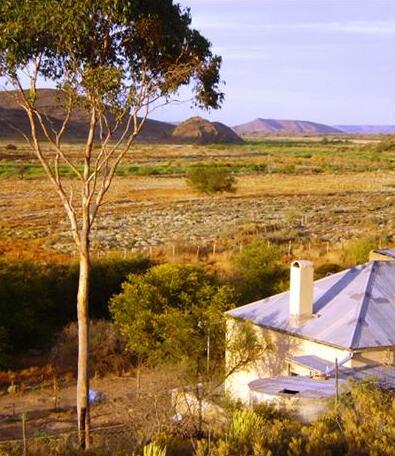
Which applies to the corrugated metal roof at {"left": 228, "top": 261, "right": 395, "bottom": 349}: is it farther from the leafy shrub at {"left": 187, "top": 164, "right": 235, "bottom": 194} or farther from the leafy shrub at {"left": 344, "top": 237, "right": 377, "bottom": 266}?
the leafy shrub at {"left": 187, "top": 164, "right": 235, "bottom": 194}

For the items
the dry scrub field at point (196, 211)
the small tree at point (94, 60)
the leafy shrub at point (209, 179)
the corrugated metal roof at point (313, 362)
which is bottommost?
the dry scrub field at point (196, 211)

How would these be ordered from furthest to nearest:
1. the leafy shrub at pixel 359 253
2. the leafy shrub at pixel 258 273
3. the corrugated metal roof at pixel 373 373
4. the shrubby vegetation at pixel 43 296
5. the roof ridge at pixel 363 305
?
Answer: the leafy shrub at pixel 359 253 → the leafy shrub at pixel 258 273 → the shrubby vegetation at pixel 43 296 → the roof ridge at pixel 363 305 → the corrugated metal roof at pixel 373 373

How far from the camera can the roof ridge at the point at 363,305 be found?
51.4 ft

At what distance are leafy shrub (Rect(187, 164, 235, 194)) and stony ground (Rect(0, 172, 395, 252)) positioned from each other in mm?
929

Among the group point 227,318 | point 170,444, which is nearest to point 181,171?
point 227,318

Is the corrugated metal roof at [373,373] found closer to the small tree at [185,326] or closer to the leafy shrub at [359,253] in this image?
the small tree at [185,326]

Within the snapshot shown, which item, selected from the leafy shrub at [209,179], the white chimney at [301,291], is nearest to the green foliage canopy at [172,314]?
the white chimney at [301,291]

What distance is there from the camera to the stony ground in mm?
39656

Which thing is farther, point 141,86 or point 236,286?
point 236,286

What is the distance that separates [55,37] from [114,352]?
9.94m

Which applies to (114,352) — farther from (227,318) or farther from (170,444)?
(170,444)

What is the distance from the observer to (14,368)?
68.6 feet

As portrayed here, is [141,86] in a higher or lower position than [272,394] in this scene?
higher

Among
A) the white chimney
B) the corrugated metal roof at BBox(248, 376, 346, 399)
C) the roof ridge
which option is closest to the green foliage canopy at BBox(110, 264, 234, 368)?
the white chimney
